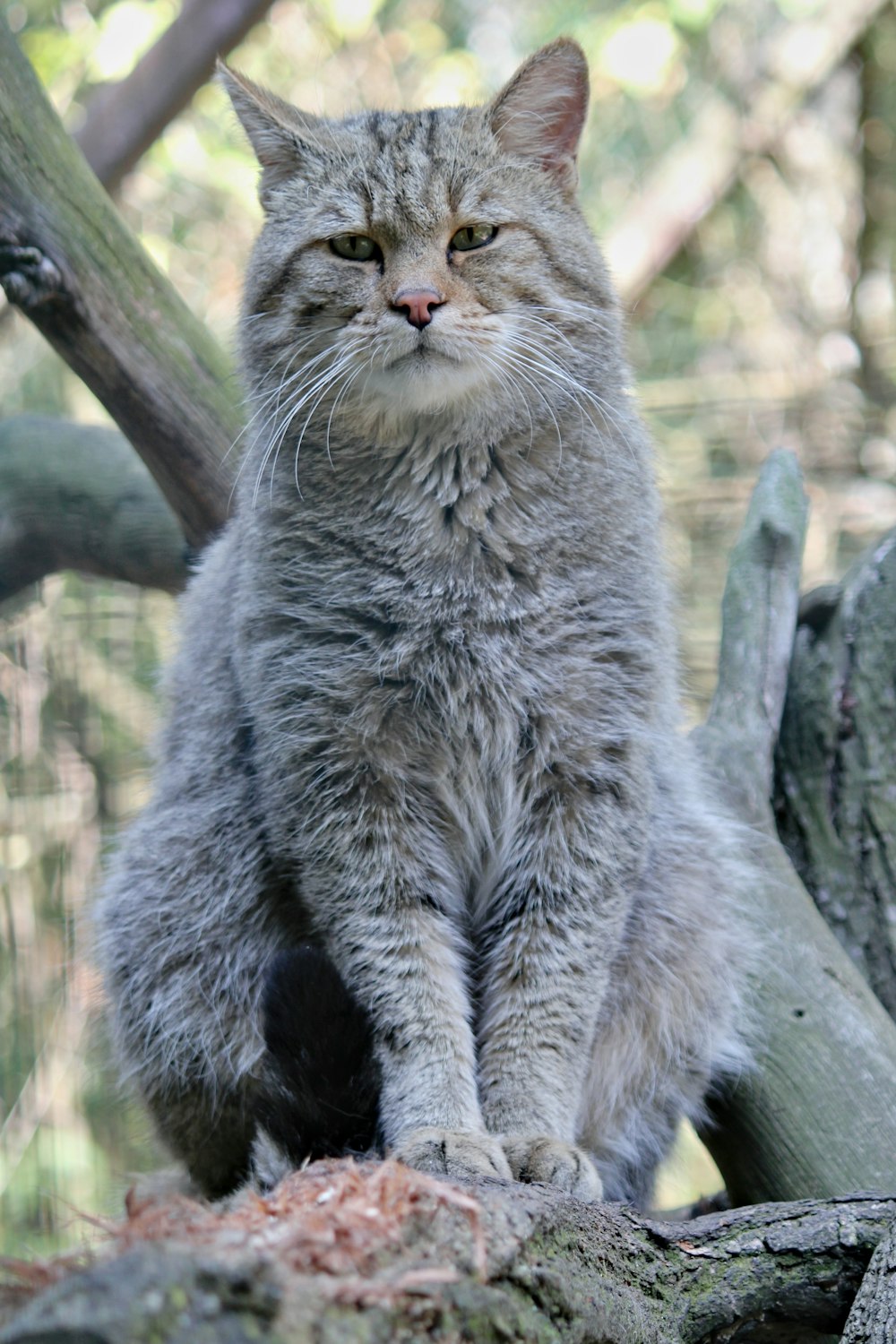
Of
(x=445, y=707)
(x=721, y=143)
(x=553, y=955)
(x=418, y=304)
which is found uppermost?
(x=721, y=143)

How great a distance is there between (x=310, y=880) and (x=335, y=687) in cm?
31

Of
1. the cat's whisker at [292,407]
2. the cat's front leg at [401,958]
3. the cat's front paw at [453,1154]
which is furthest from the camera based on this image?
the cat's whisker at [292,407]

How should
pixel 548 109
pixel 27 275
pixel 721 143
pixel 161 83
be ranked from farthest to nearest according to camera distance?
pixel 721 143 → pixel 161 83 → pixel 27 275 → pixel 548 109

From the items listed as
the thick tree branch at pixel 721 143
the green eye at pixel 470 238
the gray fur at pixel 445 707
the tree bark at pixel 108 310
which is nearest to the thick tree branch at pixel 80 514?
the tree bark at pixel 108 310

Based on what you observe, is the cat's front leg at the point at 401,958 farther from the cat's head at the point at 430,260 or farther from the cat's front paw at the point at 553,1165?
the cat's head at the point at 430,260

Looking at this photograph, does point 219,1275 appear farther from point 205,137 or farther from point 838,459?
point 205,137

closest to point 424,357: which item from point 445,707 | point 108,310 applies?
point 445,707

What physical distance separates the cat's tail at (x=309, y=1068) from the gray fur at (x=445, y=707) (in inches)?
2.6

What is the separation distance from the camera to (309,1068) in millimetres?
1711

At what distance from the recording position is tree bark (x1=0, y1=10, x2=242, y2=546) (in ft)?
8.33

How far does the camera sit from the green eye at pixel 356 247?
2.10 m

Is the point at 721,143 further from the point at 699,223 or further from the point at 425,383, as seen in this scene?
the point at 425,383

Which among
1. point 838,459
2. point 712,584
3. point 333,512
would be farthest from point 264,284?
point 838,459

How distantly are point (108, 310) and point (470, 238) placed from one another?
97 cm
